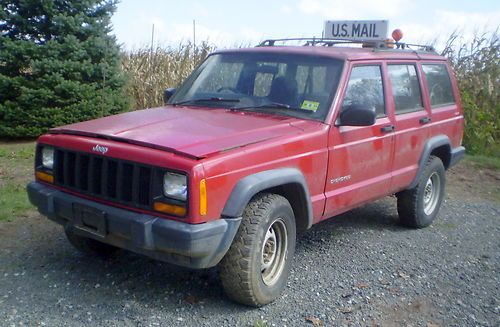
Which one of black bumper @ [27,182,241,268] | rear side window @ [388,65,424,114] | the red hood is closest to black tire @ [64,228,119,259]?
black bumper @ [27,182,241,268]

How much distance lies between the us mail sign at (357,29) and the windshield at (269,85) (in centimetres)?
188

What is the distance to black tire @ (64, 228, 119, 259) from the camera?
4723 millimetres

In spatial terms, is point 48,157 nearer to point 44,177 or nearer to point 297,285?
point 44,177

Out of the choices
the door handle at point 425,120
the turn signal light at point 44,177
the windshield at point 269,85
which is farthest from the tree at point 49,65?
the door handle at point 425,120

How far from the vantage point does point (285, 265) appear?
435 cm

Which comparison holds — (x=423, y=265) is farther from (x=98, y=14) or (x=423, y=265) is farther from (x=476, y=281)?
(x=98, y=14)

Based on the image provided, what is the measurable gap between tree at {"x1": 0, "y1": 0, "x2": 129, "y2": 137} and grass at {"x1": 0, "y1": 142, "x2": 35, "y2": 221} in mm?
455

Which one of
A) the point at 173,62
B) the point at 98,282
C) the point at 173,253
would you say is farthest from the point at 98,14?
the point at 173,253

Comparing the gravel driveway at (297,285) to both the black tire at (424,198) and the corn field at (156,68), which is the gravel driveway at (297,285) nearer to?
the black tire at (424,198)

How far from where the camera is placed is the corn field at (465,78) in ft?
35.3

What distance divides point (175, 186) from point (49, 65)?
21.0 ft

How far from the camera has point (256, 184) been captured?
3.81 metres

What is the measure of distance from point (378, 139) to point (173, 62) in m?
7.74

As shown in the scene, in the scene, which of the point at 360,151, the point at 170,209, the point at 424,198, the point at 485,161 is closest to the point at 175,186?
the point at 170,209
